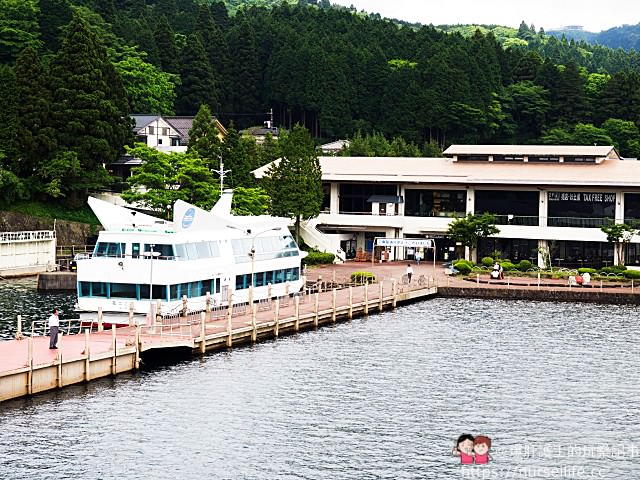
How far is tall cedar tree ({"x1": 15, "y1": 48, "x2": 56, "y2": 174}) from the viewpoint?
84938 mm

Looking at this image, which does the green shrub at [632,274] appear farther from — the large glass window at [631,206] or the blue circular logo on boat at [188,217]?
the blue circular logo on boat at [188,217]

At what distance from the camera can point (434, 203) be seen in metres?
90.1

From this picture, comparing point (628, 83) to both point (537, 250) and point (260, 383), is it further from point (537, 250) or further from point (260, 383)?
point (260, 383)

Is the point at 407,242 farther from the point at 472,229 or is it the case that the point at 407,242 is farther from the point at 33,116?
the point at 33,116

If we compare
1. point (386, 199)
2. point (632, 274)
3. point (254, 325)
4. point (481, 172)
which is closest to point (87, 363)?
point (254, 325)

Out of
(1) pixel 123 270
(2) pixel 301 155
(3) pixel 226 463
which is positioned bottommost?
(3) pixel 226 463

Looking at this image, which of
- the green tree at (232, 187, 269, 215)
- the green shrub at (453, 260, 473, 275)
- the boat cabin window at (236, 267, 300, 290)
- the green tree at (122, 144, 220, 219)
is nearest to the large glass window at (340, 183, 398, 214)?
the green tree at (232, 187, 269, 215)

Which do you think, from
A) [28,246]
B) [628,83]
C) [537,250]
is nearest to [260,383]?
[28,246]

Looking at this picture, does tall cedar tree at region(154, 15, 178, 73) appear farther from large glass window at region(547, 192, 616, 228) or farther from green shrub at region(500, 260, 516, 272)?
green shrub at region(500, 260, 516, 272)

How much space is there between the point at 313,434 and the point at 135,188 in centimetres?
4951

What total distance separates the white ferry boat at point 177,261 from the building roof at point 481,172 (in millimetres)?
27546

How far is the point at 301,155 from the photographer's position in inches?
3349

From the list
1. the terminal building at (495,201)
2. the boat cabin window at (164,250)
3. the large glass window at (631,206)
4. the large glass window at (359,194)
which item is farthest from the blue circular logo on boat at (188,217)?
the large glass window at (631,206)

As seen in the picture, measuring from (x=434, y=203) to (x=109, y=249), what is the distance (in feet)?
138
